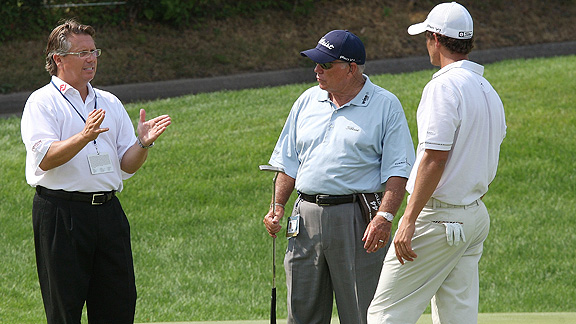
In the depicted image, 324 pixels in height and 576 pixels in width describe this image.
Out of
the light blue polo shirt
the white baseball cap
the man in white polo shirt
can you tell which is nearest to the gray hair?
the man in white polo shirt

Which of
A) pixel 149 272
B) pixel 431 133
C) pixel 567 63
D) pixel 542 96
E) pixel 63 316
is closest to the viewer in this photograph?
pixel 431 133

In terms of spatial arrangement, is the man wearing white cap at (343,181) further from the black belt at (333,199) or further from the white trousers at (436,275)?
the white trousers at (436,275)

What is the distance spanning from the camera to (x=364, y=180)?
13.6 feet

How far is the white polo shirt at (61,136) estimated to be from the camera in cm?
392

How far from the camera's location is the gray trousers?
4164 mm

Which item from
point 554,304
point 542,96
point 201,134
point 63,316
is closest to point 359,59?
point 63,316

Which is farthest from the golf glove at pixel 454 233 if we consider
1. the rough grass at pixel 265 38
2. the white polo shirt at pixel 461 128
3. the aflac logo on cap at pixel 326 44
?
the rough grass at pixel 265 38

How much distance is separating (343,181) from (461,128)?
78cm

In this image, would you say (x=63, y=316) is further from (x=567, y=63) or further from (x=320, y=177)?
(x=567, y=63)

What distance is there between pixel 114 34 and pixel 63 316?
1250 cm

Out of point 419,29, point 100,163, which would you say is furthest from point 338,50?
point 100,163

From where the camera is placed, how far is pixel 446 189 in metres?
3.66

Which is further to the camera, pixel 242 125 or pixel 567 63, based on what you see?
pixel 567 63

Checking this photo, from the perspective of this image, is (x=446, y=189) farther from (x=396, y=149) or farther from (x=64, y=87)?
(x=64, y=87)
